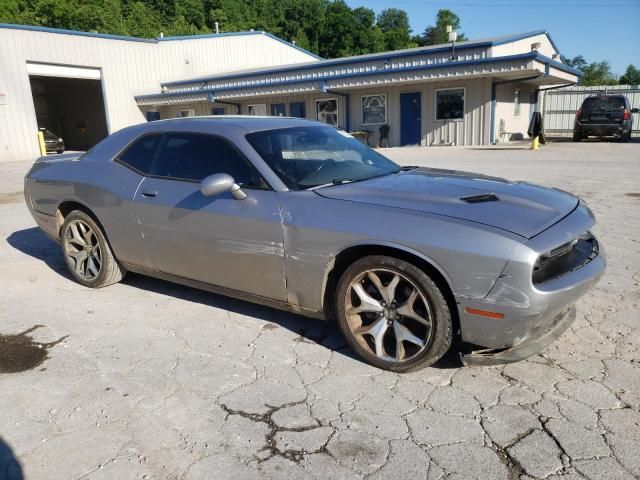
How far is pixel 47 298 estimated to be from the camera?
4.55 m

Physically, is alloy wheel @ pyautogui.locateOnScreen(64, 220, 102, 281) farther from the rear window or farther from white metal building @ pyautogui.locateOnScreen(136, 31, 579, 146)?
the rear window

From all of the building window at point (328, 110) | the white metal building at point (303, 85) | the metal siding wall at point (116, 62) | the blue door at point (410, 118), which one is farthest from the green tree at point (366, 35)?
the blue door at point (410, 118)

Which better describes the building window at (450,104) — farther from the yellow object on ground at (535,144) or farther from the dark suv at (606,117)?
the dark suv at (606,117)

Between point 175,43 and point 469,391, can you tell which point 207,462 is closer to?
point 469,391

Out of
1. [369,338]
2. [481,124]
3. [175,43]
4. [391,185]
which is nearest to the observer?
[369,338]

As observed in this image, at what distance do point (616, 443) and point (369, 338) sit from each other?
1.39 metres

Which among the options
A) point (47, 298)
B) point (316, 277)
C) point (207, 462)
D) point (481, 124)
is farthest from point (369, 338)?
point (481, 124)

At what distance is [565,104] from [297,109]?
15245 millimetres

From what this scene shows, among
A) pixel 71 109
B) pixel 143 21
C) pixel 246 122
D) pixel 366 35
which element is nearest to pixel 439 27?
pixel 366 35

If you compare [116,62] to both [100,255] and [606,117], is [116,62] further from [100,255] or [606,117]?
[100,255]

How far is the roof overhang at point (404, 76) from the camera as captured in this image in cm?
1738

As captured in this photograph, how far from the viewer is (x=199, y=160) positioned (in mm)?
3840

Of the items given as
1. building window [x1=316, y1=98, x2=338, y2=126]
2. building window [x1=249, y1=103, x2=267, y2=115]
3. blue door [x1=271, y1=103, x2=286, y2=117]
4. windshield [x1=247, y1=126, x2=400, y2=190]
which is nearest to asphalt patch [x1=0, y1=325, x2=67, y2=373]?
windshield [x1=247, y1=126, x2=400, y2=190]

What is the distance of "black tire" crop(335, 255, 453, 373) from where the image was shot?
282 centimetres
